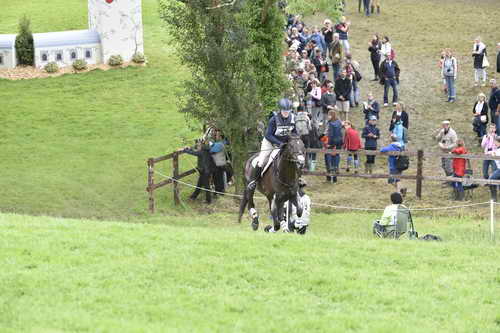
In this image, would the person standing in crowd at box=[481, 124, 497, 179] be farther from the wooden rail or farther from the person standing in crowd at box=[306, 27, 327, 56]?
the person standing in crowd at box=[306, 27, 327, 56]

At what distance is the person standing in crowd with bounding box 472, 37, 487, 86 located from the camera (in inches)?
1463

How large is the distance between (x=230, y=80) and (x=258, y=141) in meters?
2.43

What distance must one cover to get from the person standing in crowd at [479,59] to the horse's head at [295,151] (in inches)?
768

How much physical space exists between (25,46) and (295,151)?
82.9 ft

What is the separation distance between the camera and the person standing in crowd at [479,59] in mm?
37156

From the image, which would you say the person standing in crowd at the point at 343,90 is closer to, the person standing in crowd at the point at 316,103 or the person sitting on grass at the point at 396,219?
the person standing in crowd at the point at 316,103

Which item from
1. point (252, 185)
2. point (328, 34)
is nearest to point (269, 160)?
point (252, 185)

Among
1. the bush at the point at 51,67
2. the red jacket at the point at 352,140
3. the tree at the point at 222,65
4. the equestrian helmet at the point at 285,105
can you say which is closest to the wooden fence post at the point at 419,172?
the red jacket at the point at 352,140

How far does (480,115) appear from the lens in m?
31.8

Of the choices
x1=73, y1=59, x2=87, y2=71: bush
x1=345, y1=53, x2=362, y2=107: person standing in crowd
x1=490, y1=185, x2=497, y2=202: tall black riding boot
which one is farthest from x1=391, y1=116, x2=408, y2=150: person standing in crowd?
x1=73, y1=59, x2=87, y2=71: bush

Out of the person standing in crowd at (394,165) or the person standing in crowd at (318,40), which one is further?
the person standing in crowd at (318,40)

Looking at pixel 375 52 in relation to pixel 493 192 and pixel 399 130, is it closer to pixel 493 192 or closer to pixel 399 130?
pixel 399 130

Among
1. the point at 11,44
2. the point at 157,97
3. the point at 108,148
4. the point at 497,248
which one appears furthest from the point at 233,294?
the point at 11,44

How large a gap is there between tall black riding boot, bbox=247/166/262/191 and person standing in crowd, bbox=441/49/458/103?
16.1m
